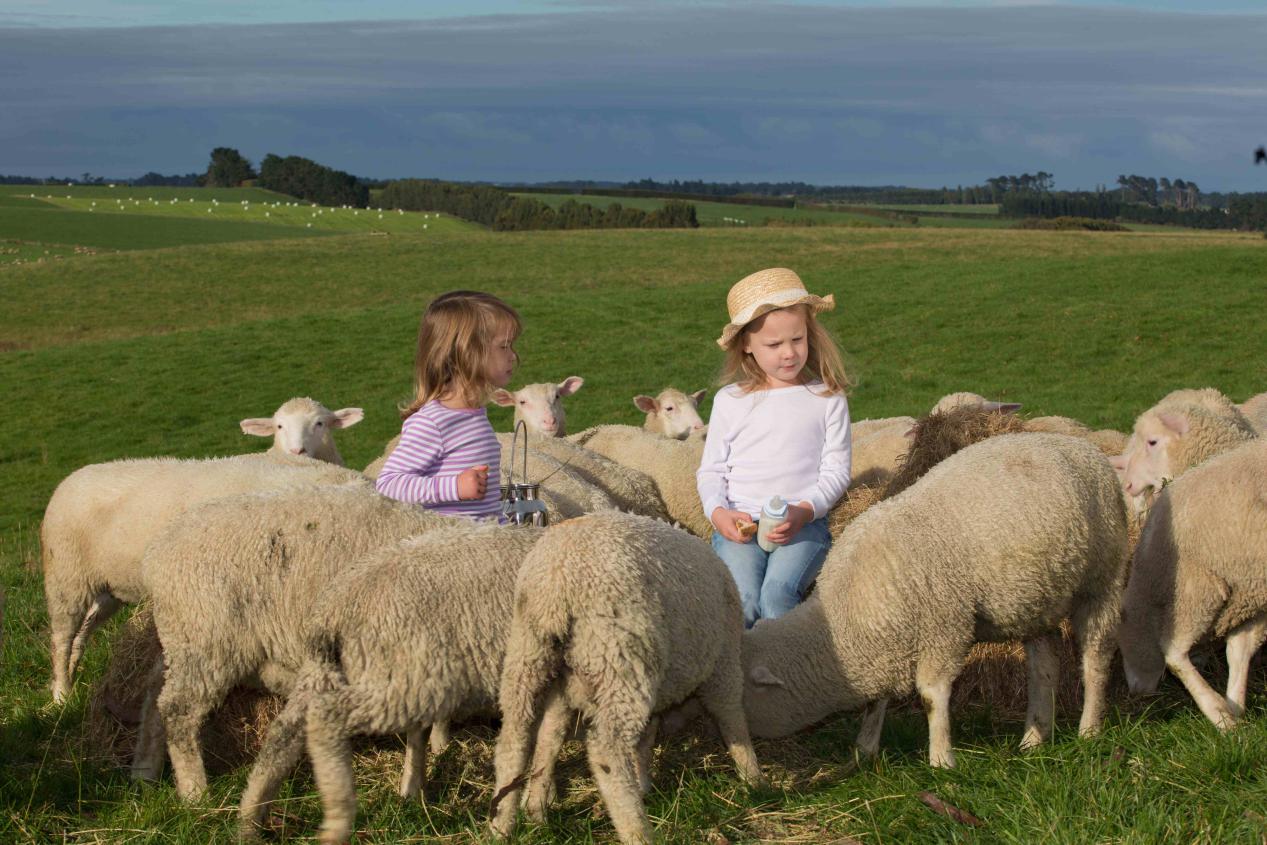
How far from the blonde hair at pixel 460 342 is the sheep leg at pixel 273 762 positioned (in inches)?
64.4

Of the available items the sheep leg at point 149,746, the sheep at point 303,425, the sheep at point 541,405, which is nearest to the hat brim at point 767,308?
the sheep leg at point 149,746

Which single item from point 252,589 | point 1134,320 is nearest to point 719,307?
point 1134,320

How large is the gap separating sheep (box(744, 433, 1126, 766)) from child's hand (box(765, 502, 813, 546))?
398mm

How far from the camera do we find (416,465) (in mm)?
5141

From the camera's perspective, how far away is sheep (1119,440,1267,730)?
5.09m

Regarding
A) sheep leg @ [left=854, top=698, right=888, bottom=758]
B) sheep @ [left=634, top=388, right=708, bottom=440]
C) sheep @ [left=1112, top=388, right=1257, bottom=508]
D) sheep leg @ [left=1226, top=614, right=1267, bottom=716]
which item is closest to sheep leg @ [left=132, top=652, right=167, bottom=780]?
sheep leg @ [left=854, top=698, right=888, bottom=758]

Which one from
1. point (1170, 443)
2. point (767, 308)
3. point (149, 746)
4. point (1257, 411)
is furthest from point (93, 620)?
point (1257, 411)

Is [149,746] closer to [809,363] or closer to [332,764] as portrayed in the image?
[332,764]

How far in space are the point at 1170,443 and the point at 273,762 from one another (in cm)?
543

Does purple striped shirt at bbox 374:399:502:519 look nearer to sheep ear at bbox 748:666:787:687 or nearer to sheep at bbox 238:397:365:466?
sheep ear at bbox 748:666:787:687

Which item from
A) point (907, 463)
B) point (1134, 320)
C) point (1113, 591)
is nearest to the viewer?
point (1113, 591)

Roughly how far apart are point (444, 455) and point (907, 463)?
8.49ft

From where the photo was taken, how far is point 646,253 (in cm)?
5222

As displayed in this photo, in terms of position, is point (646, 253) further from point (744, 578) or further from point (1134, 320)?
point (744, 578)
